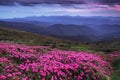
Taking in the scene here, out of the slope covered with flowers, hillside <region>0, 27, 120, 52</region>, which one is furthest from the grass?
the slope covered with flowers

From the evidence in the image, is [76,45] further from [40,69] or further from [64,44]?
[40,69]

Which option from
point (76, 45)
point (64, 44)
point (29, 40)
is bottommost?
point (29, 40)

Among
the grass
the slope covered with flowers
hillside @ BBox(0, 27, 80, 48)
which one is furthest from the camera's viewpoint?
hillside @ BBox(0, 27, 80, 48)

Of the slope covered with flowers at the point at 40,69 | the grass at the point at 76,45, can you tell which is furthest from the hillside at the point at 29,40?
the slope covered with flowers at the point at 40,69

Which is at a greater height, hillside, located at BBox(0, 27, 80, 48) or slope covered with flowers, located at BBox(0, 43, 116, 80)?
slope covered with flowers, located at BBox(0, 43, 116, 80)

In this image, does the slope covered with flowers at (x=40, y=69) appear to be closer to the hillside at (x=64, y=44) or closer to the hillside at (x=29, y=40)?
the hillside at (x=64, y=44)

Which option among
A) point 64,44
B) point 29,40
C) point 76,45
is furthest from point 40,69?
point 29,40

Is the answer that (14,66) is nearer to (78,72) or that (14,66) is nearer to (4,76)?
(4,76)

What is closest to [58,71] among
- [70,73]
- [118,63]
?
[70,73]

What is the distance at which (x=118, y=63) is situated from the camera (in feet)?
90.8

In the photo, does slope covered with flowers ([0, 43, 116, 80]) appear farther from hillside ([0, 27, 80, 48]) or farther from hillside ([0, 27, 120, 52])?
hillside ([0, 27, 80, 48])

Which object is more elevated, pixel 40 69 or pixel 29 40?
pixel 40 69

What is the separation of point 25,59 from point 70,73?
356 cm

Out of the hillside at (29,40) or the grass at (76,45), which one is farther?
the hillside at (29,40)
